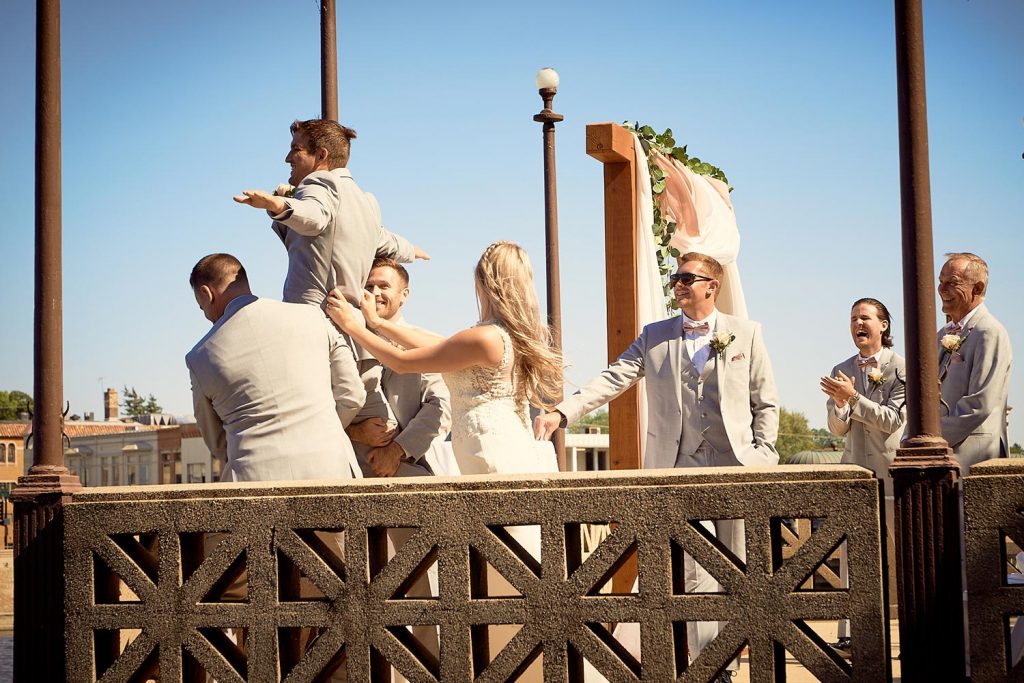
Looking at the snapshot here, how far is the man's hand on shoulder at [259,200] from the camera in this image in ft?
18.4

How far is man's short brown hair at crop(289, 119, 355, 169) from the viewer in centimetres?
647

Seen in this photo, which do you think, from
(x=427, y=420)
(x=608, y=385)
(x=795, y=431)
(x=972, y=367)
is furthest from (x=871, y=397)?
(x=795, y=431)

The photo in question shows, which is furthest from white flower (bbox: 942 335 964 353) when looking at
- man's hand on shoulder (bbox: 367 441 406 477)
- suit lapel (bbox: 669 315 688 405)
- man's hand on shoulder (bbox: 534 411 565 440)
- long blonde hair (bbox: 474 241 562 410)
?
man's hand on shoulder (bbox: 367 441 406 477)

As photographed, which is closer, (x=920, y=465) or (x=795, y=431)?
(x=920, y=465)

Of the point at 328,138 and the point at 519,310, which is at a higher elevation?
the point at 328,138

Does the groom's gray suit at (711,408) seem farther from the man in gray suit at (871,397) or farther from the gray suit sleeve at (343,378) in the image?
the gray suit sleeve at (343,378)

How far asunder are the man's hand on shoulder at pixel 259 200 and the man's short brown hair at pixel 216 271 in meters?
0.31

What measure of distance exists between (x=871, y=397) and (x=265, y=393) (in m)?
4.87

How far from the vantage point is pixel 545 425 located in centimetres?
654

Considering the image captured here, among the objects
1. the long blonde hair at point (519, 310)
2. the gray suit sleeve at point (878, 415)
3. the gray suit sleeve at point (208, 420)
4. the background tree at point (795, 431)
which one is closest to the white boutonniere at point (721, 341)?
the long blonde hair at point (519, 310)

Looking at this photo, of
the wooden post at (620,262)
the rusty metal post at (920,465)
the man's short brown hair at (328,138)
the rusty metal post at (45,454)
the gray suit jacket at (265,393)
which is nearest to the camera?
the rusty metal post at (920,465)

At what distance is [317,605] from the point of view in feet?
16.4

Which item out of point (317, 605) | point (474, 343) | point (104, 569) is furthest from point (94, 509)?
point (474, 343)

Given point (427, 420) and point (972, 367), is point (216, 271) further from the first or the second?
point (972, 367)
